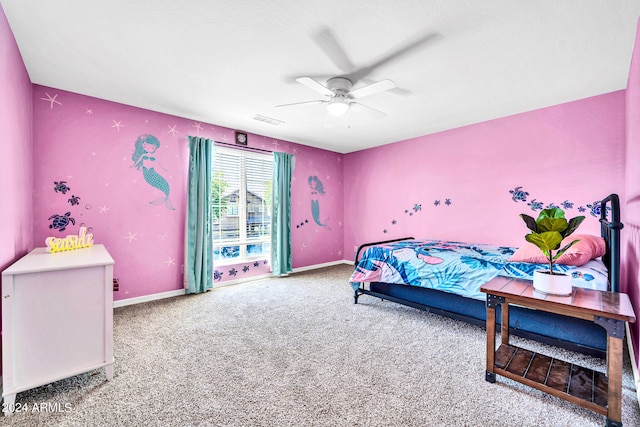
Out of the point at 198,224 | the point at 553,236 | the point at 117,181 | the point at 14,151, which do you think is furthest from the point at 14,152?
the point at 553,236

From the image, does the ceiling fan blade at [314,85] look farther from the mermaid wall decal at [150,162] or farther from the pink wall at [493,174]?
the pink wall at [493,174]

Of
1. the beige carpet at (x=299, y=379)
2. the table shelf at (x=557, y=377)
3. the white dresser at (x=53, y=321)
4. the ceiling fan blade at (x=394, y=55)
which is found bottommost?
the beige carpet at (x=299, y=379)

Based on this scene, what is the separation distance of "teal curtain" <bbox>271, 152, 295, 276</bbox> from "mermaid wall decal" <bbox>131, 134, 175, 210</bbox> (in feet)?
5.30

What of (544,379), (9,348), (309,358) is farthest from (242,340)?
(544,379)

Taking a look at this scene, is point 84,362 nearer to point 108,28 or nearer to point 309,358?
point 309,358

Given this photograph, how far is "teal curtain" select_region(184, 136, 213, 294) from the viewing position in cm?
371

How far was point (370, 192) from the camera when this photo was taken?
5.37 m

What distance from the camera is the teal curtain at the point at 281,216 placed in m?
4.63

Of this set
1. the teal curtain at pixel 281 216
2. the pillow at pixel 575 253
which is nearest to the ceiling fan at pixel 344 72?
the pillow at pixel 575 253

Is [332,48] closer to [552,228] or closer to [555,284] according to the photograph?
[552,228]

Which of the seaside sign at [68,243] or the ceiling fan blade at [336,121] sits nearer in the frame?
the seaside sign at [68,243]

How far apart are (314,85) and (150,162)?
240 centimetres

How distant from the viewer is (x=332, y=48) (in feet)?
6.97

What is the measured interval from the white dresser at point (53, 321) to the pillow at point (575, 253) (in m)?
3.22
